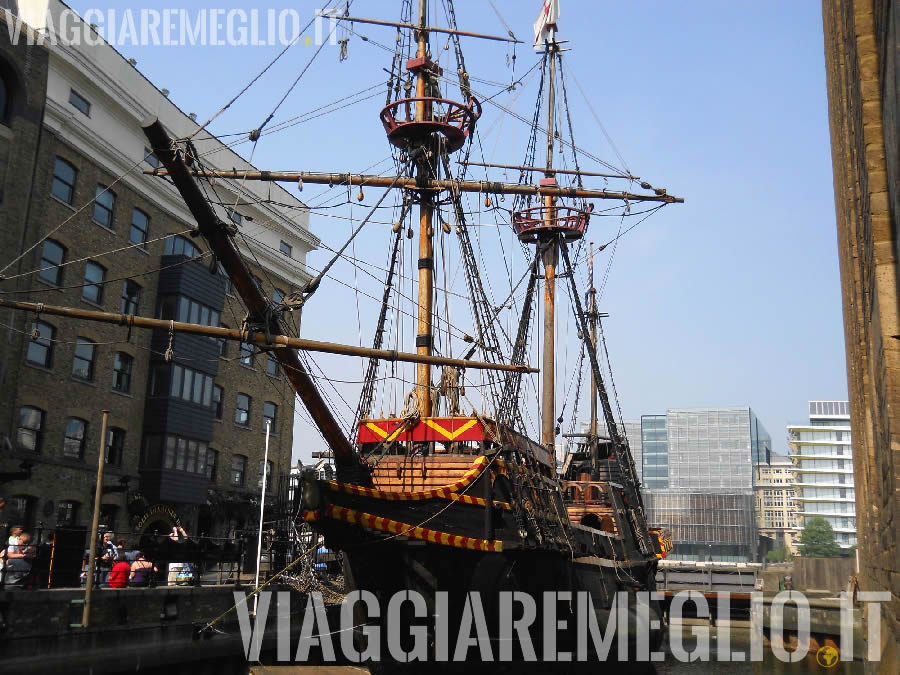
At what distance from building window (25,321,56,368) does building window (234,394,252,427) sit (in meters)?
10.1

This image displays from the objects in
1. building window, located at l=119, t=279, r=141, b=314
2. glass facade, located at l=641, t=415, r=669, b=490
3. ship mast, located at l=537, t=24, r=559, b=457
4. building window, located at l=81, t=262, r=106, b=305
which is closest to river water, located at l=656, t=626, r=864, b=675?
ship mast, located at l=537, t=24, r=559, b=457

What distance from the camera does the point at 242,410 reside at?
3528 centimetres

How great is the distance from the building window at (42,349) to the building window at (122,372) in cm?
296

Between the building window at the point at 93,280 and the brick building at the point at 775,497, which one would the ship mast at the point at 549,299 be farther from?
the brick building at the point at 775,497

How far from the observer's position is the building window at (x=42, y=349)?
80.9ft

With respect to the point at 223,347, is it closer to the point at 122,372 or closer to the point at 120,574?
the point at 122,372

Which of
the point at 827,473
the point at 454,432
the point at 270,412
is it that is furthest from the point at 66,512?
the point at 827,473

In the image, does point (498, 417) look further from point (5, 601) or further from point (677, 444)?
point (677, 444)

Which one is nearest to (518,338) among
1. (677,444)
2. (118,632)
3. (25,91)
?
(25,91)

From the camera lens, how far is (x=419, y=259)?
21.1 metres

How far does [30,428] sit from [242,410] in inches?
451

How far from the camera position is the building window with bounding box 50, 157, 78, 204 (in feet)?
84.6

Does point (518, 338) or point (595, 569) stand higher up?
point (518, 338)

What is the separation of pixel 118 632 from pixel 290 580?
262 inches
